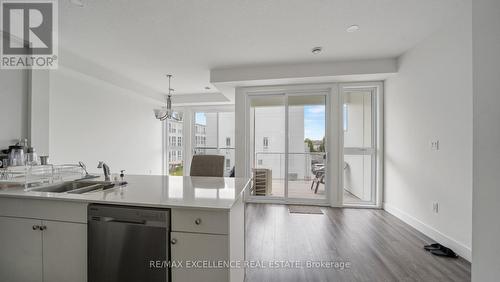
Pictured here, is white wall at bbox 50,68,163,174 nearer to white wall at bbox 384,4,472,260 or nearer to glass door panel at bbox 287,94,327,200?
glass door panel at bbox 287,94,327,200

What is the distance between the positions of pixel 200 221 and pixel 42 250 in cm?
123

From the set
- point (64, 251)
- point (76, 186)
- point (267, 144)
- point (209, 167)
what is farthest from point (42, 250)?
point (267, 144)

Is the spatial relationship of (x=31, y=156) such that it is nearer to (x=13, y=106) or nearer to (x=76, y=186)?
(x=13, y=106)

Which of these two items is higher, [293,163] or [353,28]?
[353,28]

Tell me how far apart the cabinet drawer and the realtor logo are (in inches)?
101

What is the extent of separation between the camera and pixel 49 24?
91.0 inches

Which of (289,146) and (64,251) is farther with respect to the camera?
(289,146)

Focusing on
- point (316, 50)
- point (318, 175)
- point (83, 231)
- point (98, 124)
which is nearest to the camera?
point (83, 231)

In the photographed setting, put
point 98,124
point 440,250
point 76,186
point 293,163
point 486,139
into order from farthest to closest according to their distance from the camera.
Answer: point 293,163, point 98,124, point 440,250, point 76,186, point 486,139

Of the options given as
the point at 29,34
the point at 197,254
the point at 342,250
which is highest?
the point at 29,34

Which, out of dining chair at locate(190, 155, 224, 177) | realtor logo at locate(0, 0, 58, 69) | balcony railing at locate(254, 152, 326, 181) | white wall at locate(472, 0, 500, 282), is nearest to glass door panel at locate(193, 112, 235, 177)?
balcony railing at locate(254, 152, 326, 181)

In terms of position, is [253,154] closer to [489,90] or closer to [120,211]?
[120,211]

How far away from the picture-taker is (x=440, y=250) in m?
2.20

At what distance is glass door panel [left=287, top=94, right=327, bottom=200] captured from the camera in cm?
397
